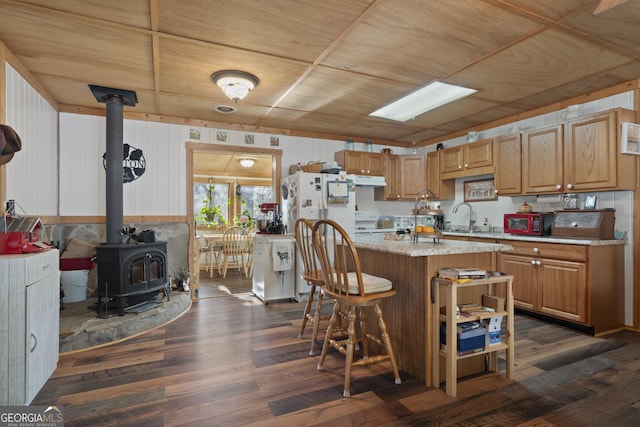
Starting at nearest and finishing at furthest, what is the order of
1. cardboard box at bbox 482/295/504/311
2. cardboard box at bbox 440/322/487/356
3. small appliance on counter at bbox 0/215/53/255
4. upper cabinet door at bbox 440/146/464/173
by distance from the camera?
small appliance on counter at bbox 0/215/53/255
cardboard box at bbox 440/322/487/356
cardboard box at bbox 482/295/504/311
upper cabinet door at bbox 440/146/464/173

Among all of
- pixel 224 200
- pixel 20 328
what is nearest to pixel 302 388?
pixel 20 328

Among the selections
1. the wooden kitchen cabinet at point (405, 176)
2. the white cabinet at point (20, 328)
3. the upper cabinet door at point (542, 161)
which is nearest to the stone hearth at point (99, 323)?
the white cabinet at point (20, 328)

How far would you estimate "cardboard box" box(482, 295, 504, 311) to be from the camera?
7.56ft

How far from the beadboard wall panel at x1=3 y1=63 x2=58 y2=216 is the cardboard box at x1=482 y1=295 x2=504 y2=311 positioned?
370cm

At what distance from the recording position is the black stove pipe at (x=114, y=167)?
3559 mm

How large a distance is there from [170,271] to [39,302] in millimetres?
2344

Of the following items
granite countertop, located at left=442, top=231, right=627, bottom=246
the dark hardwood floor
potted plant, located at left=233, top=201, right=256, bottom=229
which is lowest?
the dark hardwood floor

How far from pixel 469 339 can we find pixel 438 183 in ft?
11.4

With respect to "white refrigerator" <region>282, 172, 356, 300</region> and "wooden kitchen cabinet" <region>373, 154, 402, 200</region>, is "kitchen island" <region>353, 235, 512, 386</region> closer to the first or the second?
"white refrigerator" <region>282, 172, 356, 300</region>

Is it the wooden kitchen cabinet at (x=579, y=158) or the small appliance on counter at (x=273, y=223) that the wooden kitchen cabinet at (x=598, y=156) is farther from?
the small appliance on counter at (x=273, y=223)

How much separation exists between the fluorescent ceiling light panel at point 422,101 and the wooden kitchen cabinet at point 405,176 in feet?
3.61

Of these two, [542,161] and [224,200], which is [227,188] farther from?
[542,161]

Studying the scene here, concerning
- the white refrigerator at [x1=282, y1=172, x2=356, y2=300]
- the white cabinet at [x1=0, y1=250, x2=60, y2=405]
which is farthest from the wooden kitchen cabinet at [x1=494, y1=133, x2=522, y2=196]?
the white cabinet at [x1=0, y1=250, x2=60, y2=405]

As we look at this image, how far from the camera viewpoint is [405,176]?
560 cm
